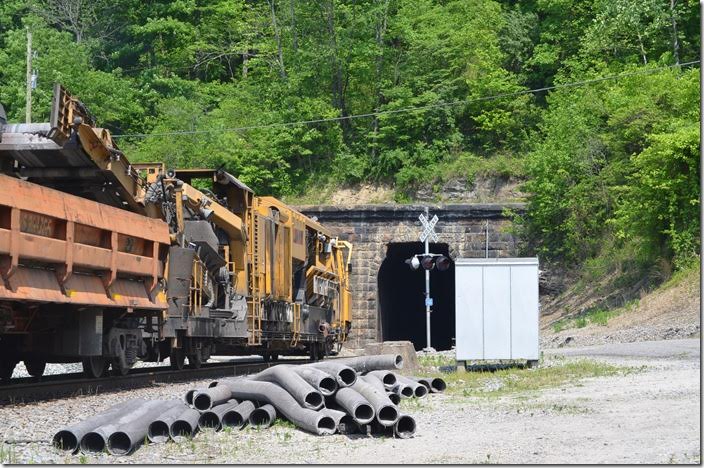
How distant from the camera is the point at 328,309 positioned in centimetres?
3172

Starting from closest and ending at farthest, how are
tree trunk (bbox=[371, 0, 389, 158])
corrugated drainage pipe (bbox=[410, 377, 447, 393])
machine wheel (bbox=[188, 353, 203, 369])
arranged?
corrugated drainage pipe (bbox=[410, 377, 447, 393]) → machine wheel (bbox=[188, 353, 203, 369]) → tree trunk (bbox=[371, 0, 389, 158])

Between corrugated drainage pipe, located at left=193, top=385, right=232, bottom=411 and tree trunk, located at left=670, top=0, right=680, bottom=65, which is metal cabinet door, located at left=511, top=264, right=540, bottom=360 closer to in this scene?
corrugated drainage pipe, located at left=193, top=385, right=232, bottom=411

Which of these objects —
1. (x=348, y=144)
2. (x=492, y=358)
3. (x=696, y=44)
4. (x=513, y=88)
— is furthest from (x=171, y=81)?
(x=492, y=358)

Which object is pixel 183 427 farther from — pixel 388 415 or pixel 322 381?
pixel 388 415

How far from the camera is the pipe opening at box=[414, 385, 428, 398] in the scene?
15.9 meters

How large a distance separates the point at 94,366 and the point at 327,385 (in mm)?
6632

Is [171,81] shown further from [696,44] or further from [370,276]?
[696,44]

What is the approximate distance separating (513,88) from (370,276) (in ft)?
45.7

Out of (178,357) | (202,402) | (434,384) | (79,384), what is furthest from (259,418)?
(178,357)

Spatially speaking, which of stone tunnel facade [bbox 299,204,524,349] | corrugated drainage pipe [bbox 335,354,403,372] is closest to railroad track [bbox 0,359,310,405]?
corrugated drainage pipe [bbox 335,354,403,372]

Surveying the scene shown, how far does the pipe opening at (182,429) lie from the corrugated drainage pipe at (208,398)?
0.97 meters

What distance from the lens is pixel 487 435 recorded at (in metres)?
11.5

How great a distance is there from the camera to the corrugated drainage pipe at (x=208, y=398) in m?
12.6

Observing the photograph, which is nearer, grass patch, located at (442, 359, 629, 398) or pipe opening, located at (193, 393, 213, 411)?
pipe opening, located at (193, 393, 213, 411)
